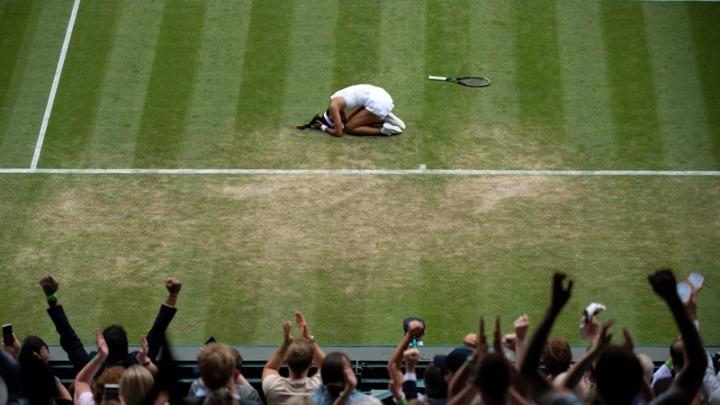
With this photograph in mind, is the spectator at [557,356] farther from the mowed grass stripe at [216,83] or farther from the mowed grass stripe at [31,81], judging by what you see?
the mowed grass stripe at [31,81]

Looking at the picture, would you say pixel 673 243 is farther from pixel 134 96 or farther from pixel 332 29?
pixel 134 96

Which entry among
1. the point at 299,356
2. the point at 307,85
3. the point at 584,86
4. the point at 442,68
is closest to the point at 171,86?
the point at 307,85

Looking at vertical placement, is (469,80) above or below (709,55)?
below

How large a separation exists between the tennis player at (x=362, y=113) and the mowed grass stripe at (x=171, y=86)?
2113 millimetres

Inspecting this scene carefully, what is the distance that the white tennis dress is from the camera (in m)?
16.3

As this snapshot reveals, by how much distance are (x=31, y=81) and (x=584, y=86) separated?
27.7ft

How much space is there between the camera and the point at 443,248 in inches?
569

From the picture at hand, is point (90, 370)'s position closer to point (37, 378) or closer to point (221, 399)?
point (37, 378)

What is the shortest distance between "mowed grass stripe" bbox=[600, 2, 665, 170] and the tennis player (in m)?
3.17

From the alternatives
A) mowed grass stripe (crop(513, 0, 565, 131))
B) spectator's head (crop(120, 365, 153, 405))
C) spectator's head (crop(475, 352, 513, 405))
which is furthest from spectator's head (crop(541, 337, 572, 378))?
mowed grass stripe (crop(513, 0, 565, 131))

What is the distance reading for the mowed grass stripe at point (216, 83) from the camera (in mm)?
16297

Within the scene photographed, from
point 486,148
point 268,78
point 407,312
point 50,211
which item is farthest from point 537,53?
point 50,211

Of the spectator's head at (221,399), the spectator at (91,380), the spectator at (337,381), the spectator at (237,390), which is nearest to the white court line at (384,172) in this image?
the spectator at (91,380)

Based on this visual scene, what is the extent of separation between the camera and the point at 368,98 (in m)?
16.4
